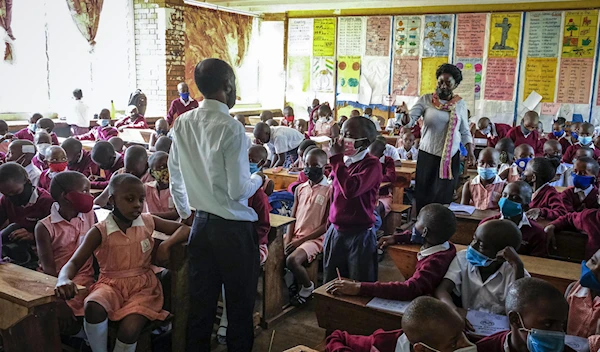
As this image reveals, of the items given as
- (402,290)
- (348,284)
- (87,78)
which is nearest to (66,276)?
(348,284)

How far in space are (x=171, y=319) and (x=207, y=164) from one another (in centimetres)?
86

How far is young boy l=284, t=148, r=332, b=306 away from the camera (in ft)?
12.1

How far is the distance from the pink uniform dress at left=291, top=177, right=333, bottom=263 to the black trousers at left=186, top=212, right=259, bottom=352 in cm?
126

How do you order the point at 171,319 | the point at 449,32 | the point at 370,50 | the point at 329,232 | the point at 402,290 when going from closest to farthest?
1. the point at 402,290
2. the point at 171,319
3. the point at 329,232
4. the point at 449,32
5. the point at 370,50

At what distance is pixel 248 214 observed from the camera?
2.53 m

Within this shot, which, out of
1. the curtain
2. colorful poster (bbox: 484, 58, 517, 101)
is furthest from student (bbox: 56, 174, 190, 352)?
colorful poster (bbox: 484, 58, 517, 101)

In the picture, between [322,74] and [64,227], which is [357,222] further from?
[322,74]

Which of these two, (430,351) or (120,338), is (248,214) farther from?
(430,351)

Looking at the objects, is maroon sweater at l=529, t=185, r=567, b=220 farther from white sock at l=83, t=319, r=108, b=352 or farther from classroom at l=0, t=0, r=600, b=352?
white sock at l=83, t=319, r=108, b=352

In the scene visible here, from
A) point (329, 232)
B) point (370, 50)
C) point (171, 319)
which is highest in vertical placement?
point (370, 50)

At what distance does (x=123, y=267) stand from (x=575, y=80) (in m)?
9.49

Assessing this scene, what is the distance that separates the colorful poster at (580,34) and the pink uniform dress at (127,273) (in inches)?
368

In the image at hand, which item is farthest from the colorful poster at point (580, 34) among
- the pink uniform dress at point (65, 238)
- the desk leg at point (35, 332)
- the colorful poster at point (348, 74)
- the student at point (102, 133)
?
the desk leg at point (35, 332)

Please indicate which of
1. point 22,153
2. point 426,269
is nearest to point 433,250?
point 426,269
